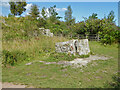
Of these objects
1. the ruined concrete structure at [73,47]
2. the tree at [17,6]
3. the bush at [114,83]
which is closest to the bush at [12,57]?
the ruined concrete structure at [73,47]

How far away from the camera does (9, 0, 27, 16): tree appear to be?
27.5 metres

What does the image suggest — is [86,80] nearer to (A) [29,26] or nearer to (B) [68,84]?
(B) [68,84]

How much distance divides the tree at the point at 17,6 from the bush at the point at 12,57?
23.8m

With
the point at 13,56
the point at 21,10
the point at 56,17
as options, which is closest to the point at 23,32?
the point at 13,56

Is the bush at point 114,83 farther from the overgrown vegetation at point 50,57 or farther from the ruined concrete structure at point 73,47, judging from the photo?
the ruined concrete structure at point 73,47

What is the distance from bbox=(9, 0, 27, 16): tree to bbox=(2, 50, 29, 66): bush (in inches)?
937

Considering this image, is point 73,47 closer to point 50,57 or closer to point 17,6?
point 50,57

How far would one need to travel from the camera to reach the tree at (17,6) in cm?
2754

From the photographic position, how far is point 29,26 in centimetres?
1201

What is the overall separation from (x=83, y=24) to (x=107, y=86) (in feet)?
43.7

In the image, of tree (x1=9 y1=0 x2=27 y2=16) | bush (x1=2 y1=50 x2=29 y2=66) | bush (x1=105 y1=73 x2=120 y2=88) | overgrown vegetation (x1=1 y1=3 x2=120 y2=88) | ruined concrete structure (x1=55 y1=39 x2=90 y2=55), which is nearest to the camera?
bush (x1=105 y1=73 x2=120 y2=88)

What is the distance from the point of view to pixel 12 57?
6.41 meters

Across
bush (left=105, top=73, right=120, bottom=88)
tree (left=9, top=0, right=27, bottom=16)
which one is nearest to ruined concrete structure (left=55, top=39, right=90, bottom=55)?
bush (left=105, top=73, right=120, bottom=88)

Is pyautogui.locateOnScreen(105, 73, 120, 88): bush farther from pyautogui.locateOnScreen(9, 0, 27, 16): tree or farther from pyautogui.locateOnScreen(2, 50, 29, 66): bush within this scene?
pyautogui.locateOnScreen(9, 0, 27, 16): tree
